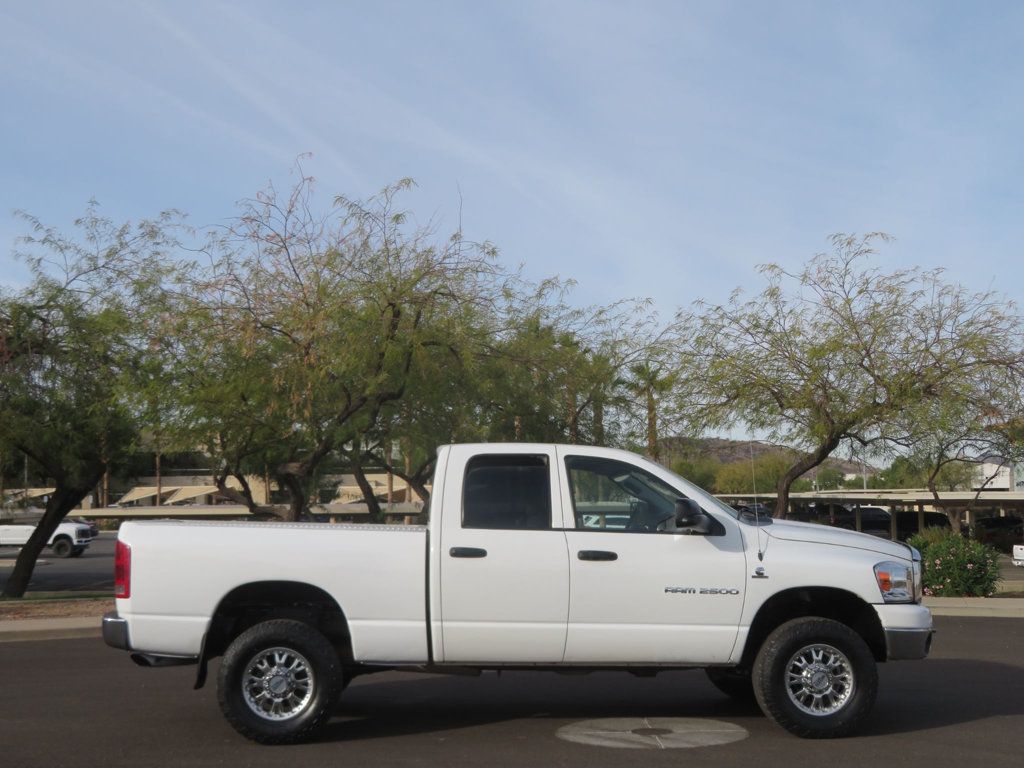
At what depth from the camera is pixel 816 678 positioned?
315 inches

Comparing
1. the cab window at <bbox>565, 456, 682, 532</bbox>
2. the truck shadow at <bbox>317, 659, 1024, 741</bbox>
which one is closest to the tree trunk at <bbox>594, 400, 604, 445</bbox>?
the truck shadow at <bbox>317, 659, 1024, 741</bbox>

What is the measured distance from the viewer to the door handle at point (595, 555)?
311 inches

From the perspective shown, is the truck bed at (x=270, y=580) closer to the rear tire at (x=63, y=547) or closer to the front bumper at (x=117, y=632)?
the front bumper at (x=117, y=632)

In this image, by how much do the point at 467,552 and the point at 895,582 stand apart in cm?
307

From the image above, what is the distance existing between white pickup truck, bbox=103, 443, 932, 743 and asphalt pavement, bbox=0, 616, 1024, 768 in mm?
437

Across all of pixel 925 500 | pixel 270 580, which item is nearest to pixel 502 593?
pixel 270 580

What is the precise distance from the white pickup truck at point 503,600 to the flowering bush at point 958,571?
39.4 ft

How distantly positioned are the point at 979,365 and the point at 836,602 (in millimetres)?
13974

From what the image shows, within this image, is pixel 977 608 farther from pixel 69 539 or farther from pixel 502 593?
pixel 69 539

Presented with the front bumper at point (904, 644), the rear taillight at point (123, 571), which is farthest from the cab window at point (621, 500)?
the rear taillight at point (123, 571)

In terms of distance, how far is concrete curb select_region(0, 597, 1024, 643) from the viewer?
14.4 metres

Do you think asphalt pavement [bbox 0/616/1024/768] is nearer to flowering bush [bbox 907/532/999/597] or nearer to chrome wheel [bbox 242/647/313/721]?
chrome wheel [bbox 242/647/313/721]

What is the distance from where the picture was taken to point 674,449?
82.5 feet

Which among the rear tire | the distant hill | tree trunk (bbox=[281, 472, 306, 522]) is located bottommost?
the rear tire
